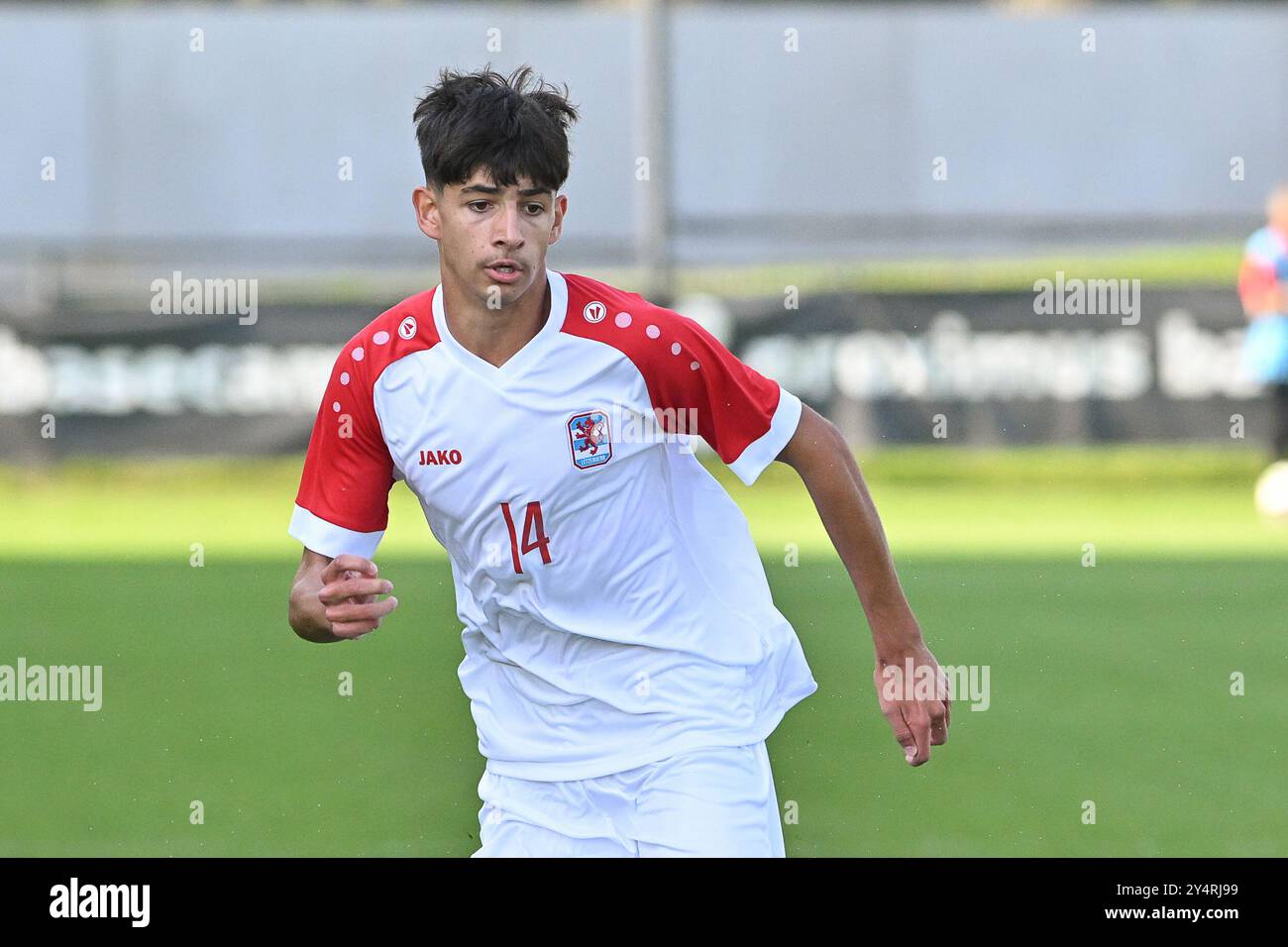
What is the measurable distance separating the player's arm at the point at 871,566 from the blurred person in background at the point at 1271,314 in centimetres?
1037

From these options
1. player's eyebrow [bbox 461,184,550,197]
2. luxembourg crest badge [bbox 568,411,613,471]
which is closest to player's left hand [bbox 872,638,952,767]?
luxembourg crest badge [bbox 568,411,613,471]

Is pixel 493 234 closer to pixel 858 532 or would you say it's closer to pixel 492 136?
pixel 492 136

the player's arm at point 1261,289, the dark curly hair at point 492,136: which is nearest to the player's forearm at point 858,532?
the dark curly hair at point 492,136

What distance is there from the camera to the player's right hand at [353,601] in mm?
3389

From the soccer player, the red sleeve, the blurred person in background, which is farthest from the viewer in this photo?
the red sleeve

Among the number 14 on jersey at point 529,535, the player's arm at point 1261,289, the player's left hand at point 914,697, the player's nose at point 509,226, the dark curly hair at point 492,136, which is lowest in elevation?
the player's left hand at point 914,697

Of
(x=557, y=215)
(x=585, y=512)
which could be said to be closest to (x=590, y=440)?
(x=585, y=512)

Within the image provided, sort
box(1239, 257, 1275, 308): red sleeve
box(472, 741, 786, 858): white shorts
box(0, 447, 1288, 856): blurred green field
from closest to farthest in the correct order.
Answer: box(472, 741, 786, 858): white shorts < box(0, 447, 1288, 856): blurred green field < box(1239, 257, 1275, 308): red sleeve

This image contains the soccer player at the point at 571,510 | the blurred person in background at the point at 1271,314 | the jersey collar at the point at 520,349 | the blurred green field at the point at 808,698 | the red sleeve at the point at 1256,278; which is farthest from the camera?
the red sleeve at the point at 1256,278

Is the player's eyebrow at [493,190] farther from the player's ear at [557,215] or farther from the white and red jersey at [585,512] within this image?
the white and red jersey at [585,512]

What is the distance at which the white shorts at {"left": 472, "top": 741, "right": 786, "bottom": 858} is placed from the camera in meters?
3.37

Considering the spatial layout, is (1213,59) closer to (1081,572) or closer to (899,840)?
(1081,572)

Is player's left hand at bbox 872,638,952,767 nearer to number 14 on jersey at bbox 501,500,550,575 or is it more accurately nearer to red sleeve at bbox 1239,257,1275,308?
number 14 on jersey at bbox 501,500,550,575

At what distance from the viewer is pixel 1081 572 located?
10219 mm
